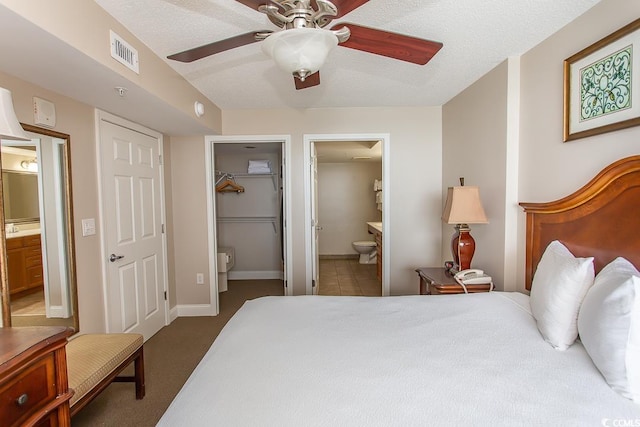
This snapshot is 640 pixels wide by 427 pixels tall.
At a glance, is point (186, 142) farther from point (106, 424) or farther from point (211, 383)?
point (211, 383)

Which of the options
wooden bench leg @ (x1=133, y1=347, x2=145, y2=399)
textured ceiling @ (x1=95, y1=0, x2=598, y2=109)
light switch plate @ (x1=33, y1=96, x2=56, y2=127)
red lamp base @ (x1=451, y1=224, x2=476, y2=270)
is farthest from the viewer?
red lamp base @ (x1=451, y1=224, x2=476, y2=270)

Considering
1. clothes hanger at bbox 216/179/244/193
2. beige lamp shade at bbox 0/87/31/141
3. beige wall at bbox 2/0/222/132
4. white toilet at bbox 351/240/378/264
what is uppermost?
beige wall at bbox 2/0/222/132

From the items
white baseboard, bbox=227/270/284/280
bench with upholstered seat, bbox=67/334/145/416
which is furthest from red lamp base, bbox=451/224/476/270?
white baseboard, bbox=227/270/284/280

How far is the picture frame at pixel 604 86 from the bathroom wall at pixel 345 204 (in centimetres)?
487

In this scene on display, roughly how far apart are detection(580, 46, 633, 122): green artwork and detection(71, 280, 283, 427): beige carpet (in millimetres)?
3068

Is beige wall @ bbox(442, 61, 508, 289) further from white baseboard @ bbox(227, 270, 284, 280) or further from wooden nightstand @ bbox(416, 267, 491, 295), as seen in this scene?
white baseboard @ bbox(227, 270, 284, 280)

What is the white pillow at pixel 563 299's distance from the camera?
1259 millimetres

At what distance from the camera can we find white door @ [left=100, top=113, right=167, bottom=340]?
2445mm

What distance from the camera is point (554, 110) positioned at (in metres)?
1.84

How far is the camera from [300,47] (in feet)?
3.75

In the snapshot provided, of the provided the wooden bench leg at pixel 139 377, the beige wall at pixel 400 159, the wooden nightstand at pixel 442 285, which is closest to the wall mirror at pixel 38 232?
the wooden bench leg at pixel 139 377

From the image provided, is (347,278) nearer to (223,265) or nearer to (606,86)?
(223,265)

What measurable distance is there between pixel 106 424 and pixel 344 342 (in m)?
1.70

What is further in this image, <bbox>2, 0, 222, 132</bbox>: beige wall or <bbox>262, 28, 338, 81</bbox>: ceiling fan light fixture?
<bbox>2, 0, 222, 132</bbox>: beige wall
